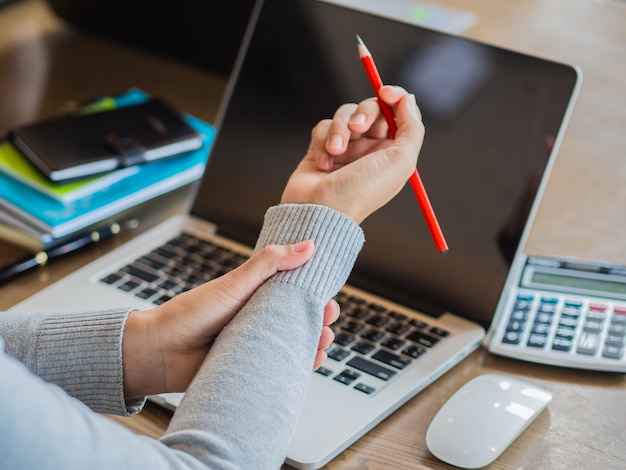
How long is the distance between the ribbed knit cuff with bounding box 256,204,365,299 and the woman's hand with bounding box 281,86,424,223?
2cm

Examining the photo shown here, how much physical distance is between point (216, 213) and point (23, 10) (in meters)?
0.95

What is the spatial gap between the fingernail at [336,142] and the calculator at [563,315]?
0.82 ft

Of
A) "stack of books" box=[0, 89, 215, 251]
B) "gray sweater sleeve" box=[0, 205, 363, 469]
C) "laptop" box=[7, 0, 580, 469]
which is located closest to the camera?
"gray sweater sleeve" box=[0, 205, 363, 469]

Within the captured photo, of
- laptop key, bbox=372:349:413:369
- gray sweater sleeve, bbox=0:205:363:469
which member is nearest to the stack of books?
gray sweater sleeve, bbox=0:205:363:469

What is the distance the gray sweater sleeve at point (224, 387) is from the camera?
1.69 feet

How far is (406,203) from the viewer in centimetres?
100

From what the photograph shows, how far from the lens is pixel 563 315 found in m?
0.94

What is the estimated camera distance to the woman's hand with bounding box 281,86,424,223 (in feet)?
2.51

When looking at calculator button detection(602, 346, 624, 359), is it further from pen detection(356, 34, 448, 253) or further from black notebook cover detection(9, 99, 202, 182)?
black notebook cover detection(9, 99, 202, 182)

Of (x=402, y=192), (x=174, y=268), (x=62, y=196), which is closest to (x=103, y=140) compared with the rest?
(x=62, y=196)

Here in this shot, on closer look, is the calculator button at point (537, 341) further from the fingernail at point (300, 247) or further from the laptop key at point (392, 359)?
the fingernail at point (300, 247)

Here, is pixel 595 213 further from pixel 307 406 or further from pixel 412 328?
pixel 307 406

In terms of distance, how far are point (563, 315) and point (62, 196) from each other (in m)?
0.60

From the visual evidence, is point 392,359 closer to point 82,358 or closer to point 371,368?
point 371,368
